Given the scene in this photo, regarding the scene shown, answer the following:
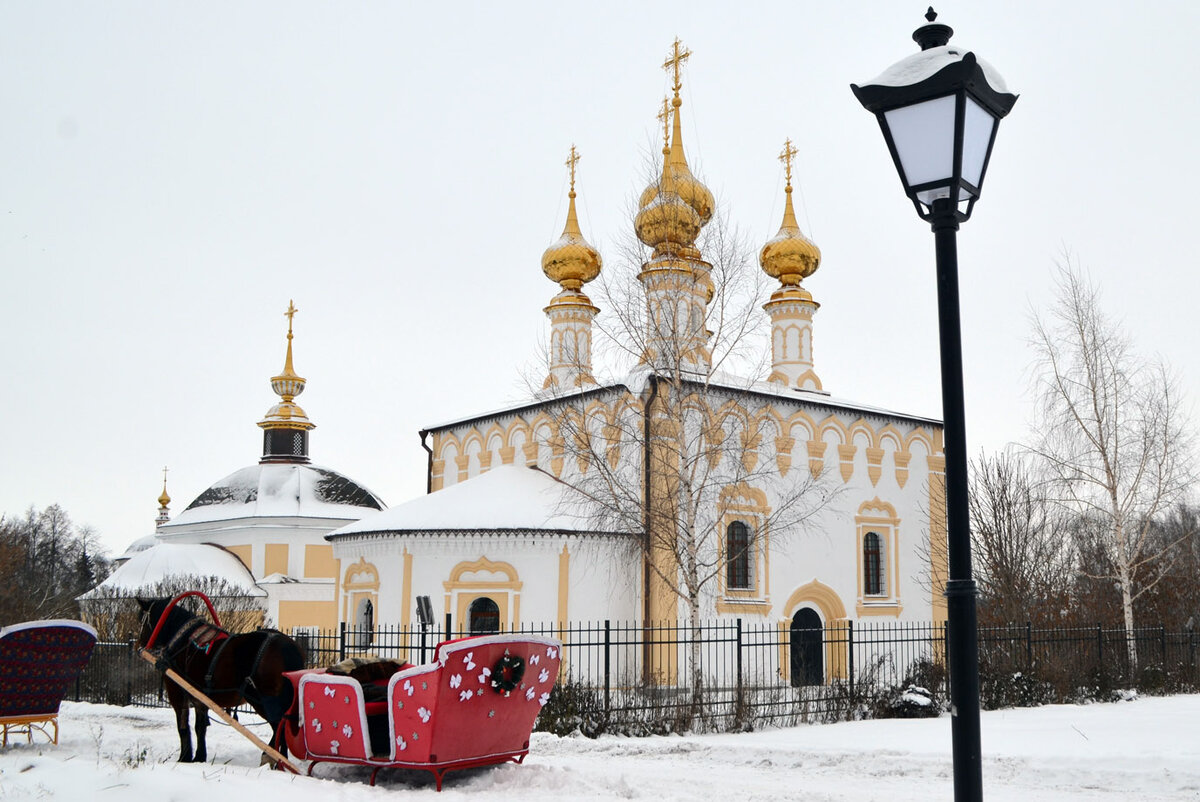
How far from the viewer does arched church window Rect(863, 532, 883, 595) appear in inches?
952

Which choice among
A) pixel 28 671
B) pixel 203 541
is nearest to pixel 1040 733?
pixel 28 671

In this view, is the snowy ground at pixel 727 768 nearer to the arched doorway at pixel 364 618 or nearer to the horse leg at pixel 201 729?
the horse leg at pixel 201 729

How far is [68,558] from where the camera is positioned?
65938 mm

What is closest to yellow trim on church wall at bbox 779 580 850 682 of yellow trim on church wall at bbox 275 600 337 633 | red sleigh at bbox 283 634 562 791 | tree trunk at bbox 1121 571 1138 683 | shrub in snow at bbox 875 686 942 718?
tree trunk at bbox 1121 571 1138 683

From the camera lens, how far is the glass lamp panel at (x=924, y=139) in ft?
12.6

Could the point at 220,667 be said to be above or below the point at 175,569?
below

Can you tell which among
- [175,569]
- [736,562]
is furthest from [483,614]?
[175,569]

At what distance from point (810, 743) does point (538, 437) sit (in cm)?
1295

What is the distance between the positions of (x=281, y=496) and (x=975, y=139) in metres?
33.0

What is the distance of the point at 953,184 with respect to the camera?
386cm

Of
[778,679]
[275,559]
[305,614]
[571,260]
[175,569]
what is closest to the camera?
[778,679]

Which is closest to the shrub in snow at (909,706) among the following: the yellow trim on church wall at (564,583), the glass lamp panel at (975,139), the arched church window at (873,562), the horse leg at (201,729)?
the yellow trim on church wall at (564,583)

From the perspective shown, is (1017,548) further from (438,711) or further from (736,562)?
(438,711)

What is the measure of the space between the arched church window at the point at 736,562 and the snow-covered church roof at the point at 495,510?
9.86 ft
